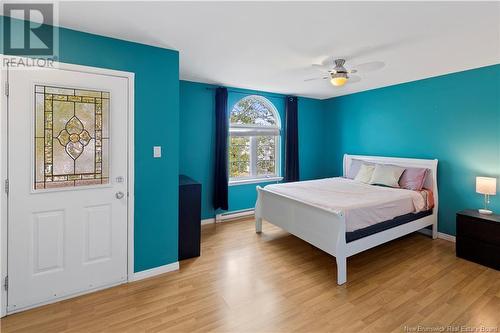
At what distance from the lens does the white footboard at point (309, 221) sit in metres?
2.44

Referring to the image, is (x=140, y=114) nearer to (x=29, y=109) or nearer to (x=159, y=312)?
(x=29, y=109)

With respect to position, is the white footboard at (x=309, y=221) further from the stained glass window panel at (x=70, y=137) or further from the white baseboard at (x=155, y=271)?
the stained glass window panel at (x=70, y=137)

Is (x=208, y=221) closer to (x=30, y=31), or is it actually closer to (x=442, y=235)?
(x=30, y=31)

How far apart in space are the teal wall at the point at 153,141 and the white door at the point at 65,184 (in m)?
0.15

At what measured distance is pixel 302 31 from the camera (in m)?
2.21

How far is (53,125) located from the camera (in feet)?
6.89

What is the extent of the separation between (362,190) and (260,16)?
2.71 metres

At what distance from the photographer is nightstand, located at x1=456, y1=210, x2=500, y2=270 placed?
2.72 m

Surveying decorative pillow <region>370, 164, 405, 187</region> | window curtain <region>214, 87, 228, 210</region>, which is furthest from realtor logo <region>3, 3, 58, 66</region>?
decorative pillow <region>370, 164, 405, 187</region>

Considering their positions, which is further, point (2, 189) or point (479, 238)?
point (479, 238)

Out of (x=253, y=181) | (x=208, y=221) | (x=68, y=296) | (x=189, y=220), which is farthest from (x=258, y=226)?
(x=68, y=296)

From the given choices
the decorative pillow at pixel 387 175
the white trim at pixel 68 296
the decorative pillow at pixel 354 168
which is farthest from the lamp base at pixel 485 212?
the white trim at pixel 68 296

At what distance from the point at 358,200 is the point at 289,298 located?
1.43m

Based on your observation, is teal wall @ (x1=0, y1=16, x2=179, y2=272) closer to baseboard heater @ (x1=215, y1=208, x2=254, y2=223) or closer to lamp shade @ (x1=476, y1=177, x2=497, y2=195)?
baseboard heater @ (x1=215, y1=208, x2=254, y2=223)
